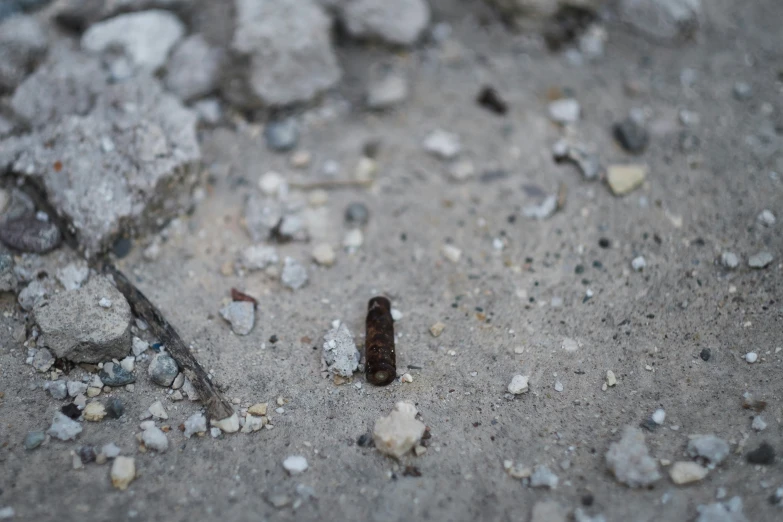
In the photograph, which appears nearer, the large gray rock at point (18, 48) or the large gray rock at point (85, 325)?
the large gray rock at point (85, 325)

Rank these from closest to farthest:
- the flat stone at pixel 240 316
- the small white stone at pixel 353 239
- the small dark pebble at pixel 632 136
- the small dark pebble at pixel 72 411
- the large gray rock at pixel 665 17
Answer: the small dark pebble at pixel 72 411, the flat stone at pixel 240 316, the small white stone at pixel 353 239, the small dark pebble at pixel 632 136, the large gray rock at pixel 665 17

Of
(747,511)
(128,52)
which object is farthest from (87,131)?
(747,511)

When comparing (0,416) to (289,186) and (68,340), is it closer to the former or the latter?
(68,340)

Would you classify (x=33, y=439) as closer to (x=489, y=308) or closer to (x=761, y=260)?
(x=489, y=308)

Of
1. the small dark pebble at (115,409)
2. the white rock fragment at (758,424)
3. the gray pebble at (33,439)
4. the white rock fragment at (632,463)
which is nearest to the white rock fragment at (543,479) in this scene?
the white rock fragment at (632,463)

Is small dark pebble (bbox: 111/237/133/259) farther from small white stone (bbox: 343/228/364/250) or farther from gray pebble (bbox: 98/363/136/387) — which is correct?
small white stone (bbox: 343/228/364/250)

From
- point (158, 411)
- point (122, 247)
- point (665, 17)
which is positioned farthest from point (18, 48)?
point (665, 17)

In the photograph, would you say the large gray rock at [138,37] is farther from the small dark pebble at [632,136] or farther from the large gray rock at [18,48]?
the small dark pebble at [632,136]

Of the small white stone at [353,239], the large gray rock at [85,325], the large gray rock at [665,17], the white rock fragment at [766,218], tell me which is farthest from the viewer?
the large gray rock at [665,17]
